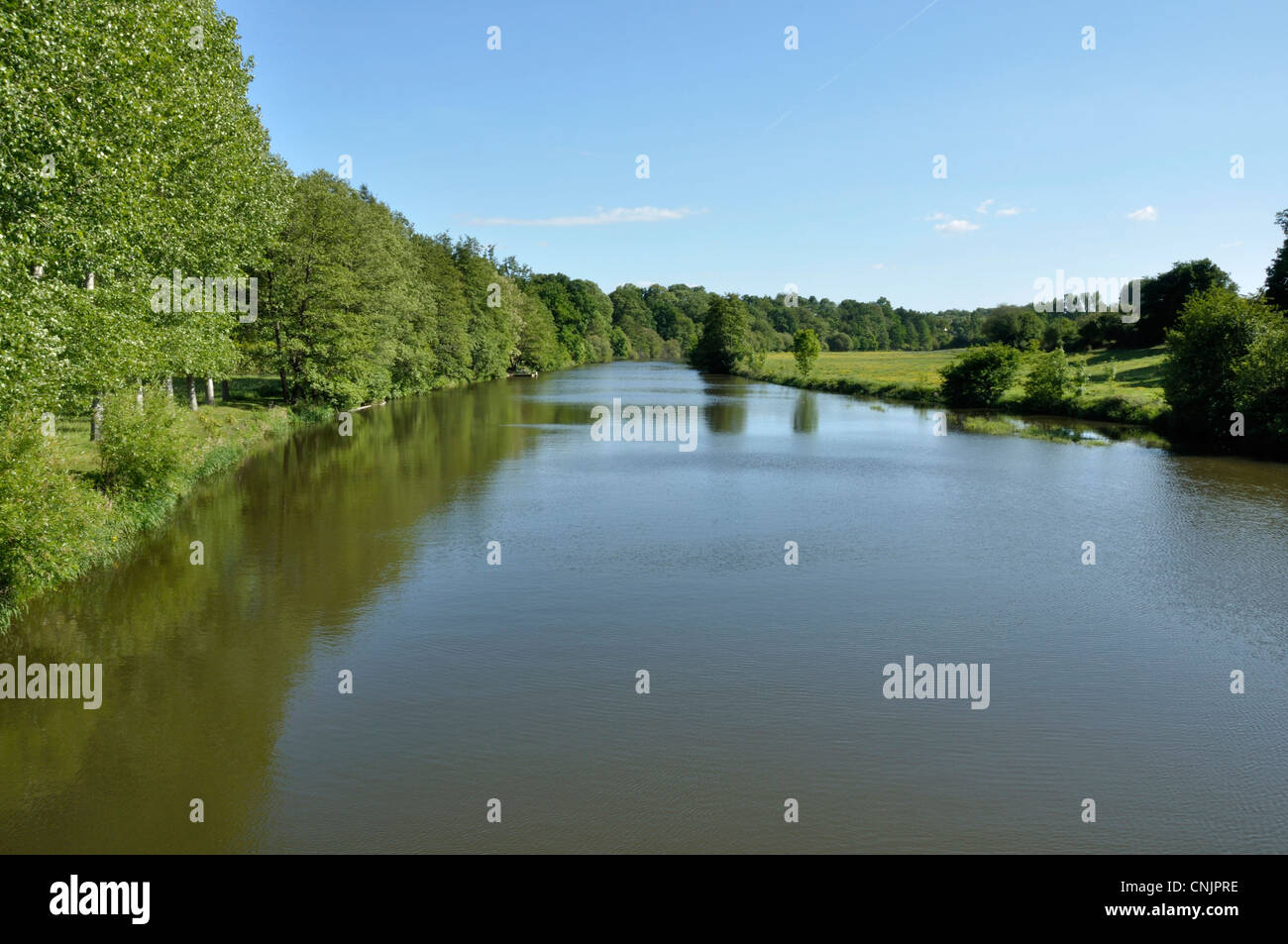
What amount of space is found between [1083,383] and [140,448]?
43.3 m

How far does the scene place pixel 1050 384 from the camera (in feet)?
147

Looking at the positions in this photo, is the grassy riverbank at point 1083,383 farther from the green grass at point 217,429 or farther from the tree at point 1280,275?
the green grass at point 217,429

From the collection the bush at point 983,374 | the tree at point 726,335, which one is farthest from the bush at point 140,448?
the tree at point 726,335

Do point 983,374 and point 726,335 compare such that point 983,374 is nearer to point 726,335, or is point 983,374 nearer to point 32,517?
point 32,517

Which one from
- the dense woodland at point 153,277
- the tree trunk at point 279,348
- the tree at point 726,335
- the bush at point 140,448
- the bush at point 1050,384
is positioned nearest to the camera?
the dense woodland at point 153,277

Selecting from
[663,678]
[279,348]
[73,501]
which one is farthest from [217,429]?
[663,678]

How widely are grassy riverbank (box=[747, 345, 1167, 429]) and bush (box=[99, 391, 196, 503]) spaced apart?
37021 mm

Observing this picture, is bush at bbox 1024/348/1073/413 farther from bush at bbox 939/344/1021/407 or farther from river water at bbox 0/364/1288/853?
river water at bbox 0/364/1288/853

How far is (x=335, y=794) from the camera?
26.0 ft

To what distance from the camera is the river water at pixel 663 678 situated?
25.0 feet

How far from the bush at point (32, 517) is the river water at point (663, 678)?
878 mm
